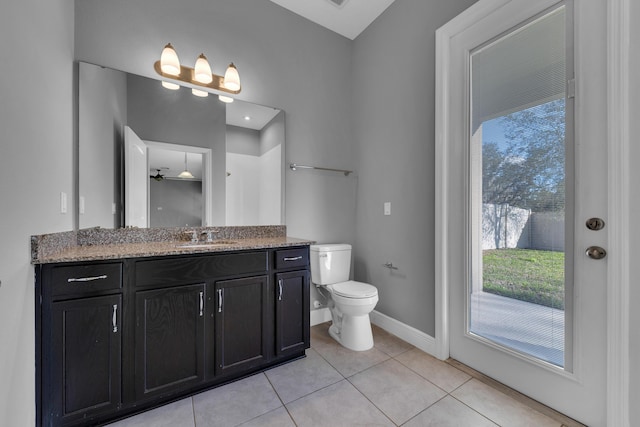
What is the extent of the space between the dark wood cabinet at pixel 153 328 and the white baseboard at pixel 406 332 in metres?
0.91

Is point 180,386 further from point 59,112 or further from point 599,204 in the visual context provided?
point 599,204

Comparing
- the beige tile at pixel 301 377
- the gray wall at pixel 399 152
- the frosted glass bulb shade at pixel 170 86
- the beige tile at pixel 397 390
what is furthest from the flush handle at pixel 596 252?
the frosted glass bulb shade at pixel 170 86

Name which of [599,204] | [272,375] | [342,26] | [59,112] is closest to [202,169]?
[59,112]

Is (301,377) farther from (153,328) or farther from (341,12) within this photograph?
(341,12)

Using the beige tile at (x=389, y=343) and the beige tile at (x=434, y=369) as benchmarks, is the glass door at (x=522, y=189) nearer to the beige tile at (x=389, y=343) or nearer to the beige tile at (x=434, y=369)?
the beige tile at (x=434, y=369)

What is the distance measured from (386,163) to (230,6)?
1.81 metres

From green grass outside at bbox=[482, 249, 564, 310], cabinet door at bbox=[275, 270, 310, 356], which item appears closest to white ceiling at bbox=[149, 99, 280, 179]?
cabinet door at bbox=[275, 270, 310, 356]

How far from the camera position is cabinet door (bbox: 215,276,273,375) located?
5.07 feet

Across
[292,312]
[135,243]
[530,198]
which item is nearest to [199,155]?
[135,243]

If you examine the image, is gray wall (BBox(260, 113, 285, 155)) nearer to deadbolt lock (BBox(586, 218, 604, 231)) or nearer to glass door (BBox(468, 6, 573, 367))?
glass door (BBox(468, 6, 573, 367))

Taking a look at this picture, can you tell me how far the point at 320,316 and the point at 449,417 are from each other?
1337 millimetres

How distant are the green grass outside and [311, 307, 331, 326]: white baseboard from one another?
1.40m

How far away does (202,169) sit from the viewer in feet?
6.53

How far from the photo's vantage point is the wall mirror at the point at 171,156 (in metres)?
1.62
